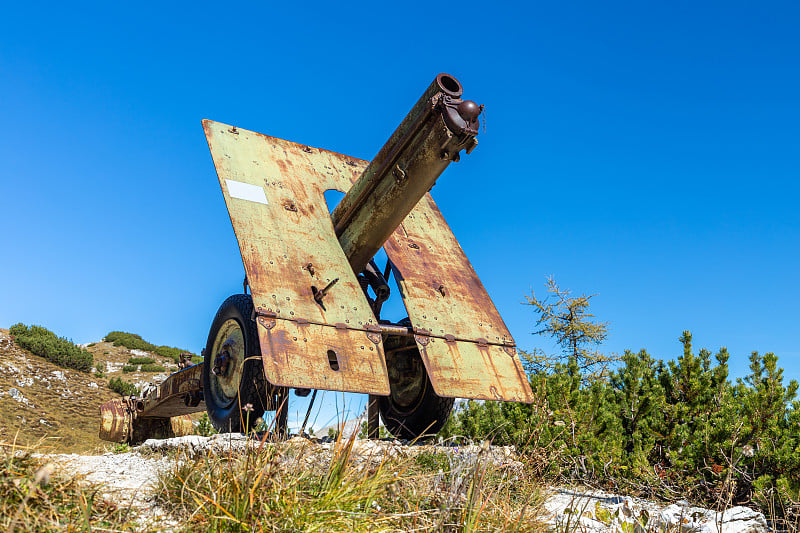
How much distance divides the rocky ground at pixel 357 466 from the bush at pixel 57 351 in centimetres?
1184

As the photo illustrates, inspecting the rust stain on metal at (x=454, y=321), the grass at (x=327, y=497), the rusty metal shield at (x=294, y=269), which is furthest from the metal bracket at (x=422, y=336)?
the grass at (x=327, y=497)

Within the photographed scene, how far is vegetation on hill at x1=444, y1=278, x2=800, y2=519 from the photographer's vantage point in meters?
4.70

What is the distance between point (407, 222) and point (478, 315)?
4.57ft

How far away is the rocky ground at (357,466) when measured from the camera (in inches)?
112

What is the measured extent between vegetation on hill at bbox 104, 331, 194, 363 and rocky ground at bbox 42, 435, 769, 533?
50.3ft

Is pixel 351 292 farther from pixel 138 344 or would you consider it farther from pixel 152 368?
pixel 138 344

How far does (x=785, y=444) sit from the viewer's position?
15.3ft

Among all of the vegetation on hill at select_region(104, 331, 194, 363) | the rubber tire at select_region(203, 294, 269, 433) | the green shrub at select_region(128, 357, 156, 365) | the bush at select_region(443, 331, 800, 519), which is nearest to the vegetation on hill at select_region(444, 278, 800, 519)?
the bush at select_region(443, 331, 800, 519)

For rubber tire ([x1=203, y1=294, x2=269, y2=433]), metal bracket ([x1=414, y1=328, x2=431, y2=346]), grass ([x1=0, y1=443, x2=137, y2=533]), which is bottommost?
grass ([x1=0, y1=443, x2=137, y2=533])

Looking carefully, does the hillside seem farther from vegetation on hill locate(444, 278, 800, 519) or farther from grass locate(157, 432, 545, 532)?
grass locate(157, 432, 545, 532)

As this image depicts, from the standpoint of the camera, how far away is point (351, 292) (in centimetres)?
520

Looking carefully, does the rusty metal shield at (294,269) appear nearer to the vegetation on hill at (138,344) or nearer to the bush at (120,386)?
the bush at (120,386)

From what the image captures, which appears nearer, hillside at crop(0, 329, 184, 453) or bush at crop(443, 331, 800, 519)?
bush at crop(443, 331, 800, 519)

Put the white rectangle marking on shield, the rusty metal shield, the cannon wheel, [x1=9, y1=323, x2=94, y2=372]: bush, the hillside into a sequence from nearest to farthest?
the rusty metal shield → the white rectangle marking on shield → the cannon wheel → the hillside → [x1=9, y1=323, x2=94, y2=372]: bush
